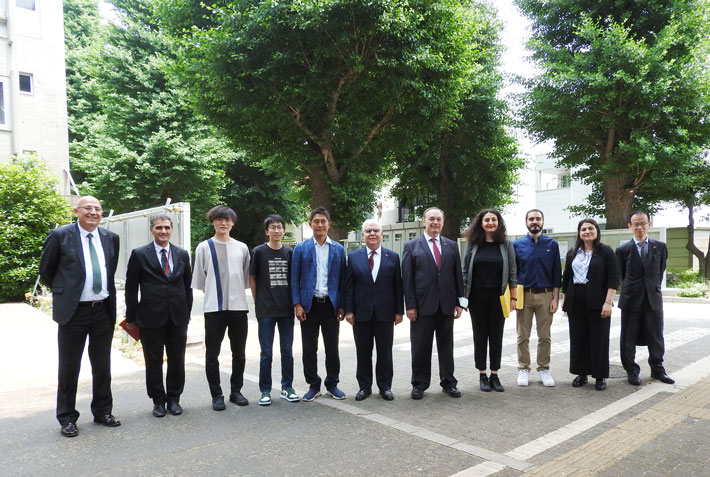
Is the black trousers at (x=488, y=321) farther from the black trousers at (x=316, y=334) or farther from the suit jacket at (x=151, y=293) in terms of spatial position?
the suit jacket at (x=151, y=293)

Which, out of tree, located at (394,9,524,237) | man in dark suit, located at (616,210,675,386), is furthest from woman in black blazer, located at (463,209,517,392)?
tree, located at (394,9,524,237)

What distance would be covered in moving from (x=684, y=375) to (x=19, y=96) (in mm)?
21272

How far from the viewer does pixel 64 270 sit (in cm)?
448

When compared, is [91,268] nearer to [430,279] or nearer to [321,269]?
[321,269]

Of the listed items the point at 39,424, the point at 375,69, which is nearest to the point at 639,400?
the point at 39,424

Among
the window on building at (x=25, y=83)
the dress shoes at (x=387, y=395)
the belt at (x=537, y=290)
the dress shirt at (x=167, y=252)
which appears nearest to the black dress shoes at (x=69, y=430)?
the dress shirt at (x=167, y=252)

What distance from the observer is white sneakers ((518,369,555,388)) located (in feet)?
19.3

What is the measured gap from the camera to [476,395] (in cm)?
556

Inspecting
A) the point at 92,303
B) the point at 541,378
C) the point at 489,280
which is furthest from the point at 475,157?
the point at 92,303

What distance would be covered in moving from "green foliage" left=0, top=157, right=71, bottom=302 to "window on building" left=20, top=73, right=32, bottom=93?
6.23 m

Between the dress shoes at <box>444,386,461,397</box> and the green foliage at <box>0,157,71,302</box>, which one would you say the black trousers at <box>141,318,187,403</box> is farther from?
the green foliage at <box>0,157,71,302</box>

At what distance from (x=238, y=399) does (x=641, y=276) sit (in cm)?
491

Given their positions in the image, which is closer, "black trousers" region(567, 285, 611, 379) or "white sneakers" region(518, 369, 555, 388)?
"black trousers" region(567, 285, 611, 379)

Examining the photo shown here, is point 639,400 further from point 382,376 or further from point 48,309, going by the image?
point 48,309
